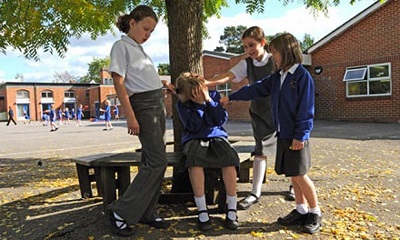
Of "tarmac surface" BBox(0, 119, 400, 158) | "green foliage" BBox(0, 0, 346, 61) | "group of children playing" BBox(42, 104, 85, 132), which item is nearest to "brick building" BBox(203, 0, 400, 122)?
"tarmac surface" BBox(0, 119, 400, 158)

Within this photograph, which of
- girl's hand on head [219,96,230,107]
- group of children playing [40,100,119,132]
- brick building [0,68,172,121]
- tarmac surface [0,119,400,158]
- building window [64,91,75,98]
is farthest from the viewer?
building window [64,91,75,98]

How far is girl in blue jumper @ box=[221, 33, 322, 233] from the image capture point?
294 centimetres

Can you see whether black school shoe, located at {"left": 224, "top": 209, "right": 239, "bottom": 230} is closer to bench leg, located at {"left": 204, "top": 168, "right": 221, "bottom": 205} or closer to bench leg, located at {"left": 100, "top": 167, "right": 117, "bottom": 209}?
bench leg, located at {"left": 204, "top": 168, "right": 221, "bottom": 205}

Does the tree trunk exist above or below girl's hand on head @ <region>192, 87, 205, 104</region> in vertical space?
above

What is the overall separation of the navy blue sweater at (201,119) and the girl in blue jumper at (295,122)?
0.54 metres

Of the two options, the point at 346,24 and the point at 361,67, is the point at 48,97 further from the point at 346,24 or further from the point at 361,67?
the point at 361,67

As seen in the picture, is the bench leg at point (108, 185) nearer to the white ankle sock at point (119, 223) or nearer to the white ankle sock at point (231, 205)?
the white ankle sock at point (119, 223)

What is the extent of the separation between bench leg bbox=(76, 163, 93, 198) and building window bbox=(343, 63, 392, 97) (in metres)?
14.3

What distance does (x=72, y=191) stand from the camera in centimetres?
469

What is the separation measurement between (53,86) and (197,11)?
2153 inches

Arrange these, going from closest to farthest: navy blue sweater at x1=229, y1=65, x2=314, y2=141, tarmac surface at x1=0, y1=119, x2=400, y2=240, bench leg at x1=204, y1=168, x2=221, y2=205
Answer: navy blue sweater at x1=229, y1=65, x2=314, y2=141 → tarmac surface at x1=0, y1=119, x2=400, y2=240 → bench leg at x1=204, y1=168, x2=221, y2=205

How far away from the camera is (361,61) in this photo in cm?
1572

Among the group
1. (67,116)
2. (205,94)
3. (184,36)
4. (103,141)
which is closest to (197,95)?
(205,94)

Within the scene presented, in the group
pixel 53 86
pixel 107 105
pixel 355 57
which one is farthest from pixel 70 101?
pixel 355 57
